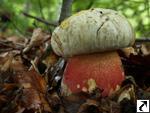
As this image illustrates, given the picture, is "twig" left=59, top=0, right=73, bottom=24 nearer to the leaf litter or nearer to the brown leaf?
the leaf litter

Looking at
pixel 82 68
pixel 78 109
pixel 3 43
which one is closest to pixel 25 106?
pixel 78 109

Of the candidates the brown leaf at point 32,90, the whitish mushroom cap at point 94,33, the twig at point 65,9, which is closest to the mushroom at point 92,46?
the whitish mushroom cap at point 94,33

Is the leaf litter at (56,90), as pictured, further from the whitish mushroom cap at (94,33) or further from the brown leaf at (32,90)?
the whitish mushroom cap at (94,33)

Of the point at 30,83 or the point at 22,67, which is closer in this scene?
the point at 30,83

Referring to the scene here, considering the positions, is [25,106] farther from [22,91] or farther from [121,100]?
[121,100]

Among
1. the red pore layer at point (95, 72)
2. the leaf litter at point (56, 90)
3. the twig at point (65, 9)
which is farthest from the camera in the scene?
the twig at point (65, 9)

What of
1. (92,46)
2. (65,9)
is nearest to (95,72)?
(92,46)

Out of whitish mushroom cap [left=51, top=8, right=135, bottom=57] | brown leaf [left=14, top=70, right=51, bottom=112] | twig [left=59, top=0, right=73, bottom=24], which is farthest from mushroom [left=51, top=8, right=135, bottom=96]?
twig [left=59, top=0, right=73, bottom=24]

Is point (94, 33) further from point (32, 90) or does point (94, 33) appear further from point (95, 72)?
point (32, 90)
